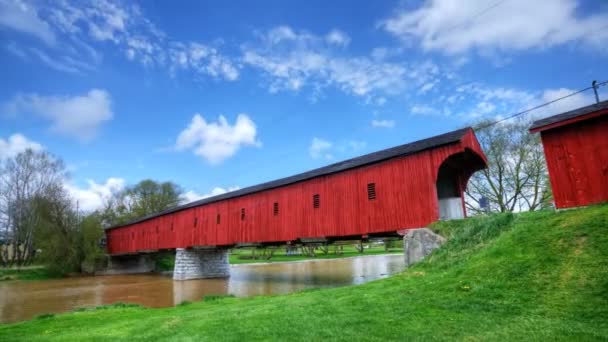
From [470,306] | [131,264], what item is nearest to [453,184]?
[470,306]

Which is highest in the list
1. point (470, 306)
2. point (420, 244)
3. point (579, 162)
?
point (579, 162)

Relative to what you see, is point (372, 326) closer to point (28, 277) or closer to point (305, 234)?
point (305, 234)

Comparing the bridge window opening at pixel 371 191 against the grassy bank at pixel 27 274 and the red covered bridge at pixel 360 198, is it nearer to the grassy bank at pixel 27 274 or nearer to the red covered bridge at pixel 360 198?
the red covered bridge at pixel 360 198

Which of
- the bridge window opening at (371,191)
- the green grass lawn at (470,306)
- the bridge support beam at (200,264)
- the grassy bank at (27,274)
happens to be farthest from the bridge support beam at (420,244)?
the grassy bank at (27,274)

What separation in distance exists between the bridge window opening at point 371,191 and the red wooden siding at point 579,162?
20.4 feet

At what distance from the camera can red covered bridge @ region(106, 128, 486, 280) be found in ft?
42.7

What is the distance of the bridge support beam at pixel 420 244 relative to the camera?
11.0 meters

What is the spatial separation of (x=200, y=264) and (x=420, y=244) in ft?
63.4

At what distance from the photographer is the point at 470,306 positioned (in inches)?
209

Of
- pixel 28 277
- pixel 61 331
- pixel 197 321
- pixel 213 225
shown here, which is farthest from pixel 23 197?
pixel 197 321

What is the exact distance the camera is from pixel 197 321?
6.50 meters

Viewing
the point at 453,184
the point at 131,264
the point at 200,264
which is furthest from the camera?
the point at 131,264

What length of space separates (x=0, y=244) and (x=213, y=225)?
29061 mm

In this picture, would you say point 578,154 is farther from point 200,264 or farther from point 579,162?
point 200,264
